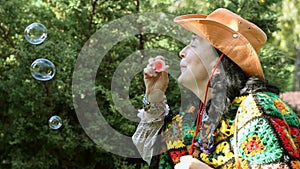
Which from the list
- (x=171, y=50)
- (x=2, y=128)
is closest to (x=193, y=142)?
(x=171, y=50)

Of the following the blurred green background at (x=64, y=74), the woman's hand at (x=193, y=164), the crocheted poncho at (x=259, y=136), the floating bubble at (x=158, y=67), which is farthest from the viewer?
the blurred green background at (x=64, y=74)

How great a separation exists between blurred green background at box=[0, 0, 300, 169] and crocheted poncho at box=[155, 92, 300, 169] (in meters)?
1.61

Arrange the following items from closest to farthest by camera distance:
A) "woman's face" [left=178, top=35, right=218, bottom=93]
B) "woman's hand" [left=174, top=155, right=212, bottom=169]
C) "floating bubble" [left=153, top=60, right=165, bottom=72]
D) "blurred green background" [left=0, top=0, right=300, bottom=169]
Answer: "woman's hand" [left=174, top=155, right=212, bottom=169]
"woman's face" [left=178, top=35, right=218, bottom=93]
"floating bubble" [left=153, top=60, right=165, bottom=72]
"blurred green background" [left=0, top=0, right=300, bottom=169]

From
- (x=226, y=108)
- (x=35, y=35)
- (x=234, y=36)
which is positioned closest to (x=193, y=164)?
(x=226, y=108)

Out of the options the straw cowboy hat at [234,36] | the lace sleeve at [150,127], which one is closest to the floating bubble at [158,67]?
the lace sleeve at [150,127]

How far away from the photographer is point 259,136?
1.94 metres

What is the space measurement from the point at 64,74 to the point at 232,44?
2.04 m

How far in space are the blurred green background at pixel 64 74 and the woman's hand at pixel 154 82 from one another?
1239 millimetres

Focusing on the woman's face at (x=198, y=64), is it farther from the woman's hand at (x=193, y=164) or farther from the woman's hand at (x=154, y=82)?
the woman's hand at (x=193, y=164)

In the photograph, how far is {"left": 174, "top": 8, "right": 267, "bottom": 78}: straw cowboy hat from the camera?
2227 millimetres

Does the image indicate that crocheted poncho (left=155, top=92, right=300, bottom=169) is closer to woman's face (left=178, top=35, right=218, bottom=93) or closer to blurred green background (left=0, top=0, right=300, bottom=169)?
woman's face (left=178, top=35, right=218, bottom=93)

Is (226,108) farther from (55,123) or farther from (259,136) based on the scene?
(55,123)

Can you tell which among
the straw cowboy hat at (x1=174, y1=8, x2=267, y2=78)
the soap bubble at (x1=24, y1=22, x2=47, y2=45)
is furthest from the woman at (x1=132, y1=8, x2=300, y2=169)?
the soap bubble at (x1=24, y1=22, x2=47, y2=45)

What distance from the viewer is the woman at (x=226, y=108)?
1.94m
